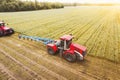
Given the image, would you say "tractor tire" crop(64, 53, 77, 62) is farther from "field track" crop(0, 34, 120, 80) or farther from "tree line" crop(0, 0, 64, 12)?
"tree line" crop(0, 0, 64, 12)

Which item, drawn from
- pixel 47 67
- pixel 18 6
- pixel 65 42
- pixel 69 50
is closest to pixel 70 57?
pixel 69 50

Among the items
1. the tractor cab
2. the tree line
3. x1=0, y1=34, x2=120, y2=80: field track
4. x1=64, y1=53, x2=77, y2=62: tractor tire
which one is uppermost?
the tree line

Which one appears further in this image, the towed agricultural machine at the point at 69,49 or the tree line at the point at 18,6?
the tree line at the point at 18,6

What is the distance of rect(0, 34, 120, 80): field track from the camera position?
756cm

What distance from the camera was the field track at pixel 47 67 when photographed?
7559mm

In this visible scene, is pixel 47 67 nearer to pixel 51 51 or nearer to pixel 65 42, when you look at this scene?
pixel 51 51

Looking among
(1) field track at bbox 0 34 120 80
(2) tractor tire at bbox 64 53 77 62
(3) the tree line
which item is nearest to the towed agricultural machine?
(2) tractor tire at bbox 64 53 77 62

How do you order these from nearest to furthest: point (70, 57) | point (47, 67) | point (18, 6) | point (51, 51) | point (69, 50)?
point (47, 67) → point (70, 57) → point (69, 50) → point (51, 51) → point (18, 6)

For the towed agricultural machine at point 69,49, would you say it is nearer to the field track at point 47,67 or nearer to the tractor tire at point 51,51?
the tractor tire at point 51,51

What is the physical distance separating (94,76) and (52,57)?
3.35 metres

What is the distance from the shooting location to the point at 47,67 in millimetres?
8453

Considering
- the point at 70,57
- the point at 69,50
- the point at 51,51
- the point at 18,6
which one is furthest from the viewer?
the point at 18,6

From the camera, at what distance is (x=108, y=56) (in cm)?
1009

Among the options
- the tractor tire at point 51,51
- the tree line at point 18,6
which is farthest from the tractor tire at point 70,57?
the tree line at point 18,6
